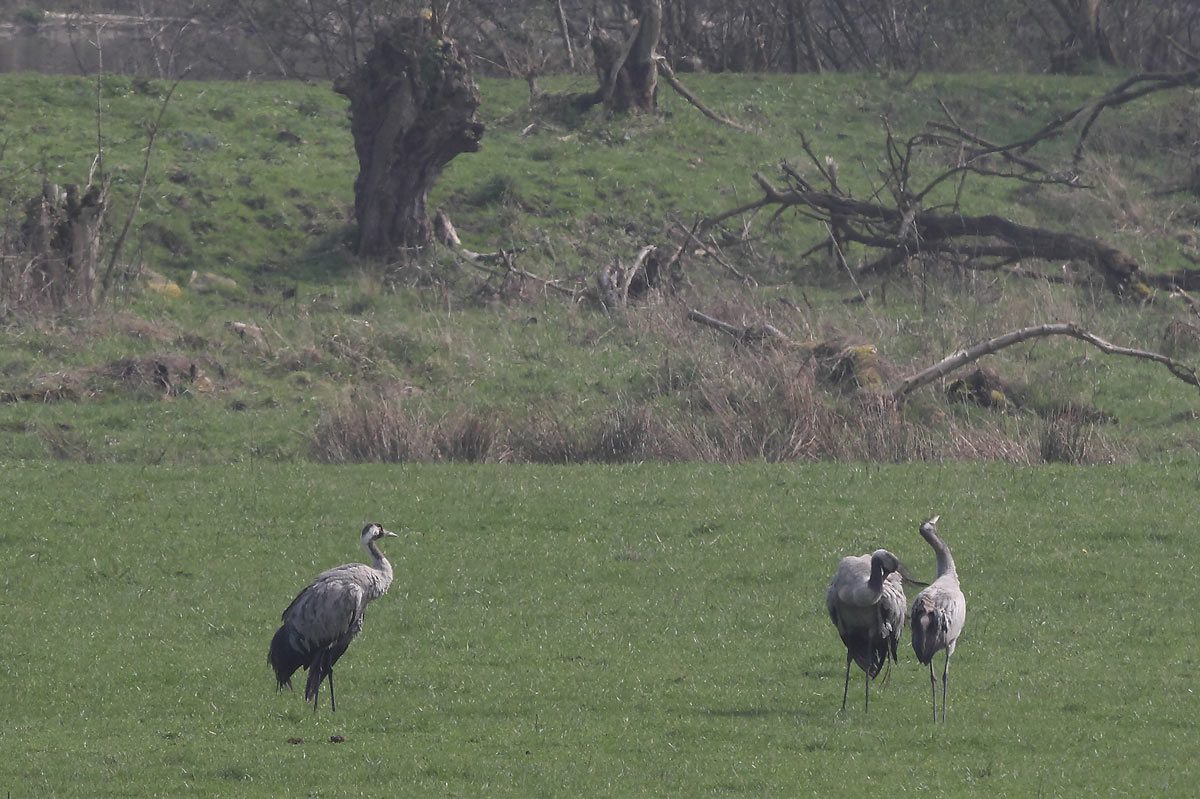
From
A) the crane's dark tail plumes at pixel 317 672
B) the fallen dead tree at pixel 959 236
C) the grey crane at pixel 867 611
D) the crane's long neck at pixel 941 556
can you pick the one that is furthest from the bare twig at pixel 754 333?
the crane's dark tail plumes at pixel 317 672

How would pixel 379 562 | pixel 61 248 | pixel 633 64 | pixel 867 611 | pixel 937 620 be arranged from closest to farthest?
pixel 937 620 < pixel 867 611 < pixel 379 562 < pixel 61 248 < pixel 633 64

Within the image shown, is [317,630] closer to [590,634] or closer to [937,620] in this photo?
[590,634]

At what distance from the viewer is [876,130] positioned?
44.3 metres

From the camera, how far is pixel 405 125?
3397cm

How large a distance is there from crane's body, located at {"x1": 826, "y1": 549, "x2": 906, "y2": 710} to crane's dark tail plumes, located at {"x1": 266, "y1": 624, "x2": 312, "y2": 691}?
380 centimetres

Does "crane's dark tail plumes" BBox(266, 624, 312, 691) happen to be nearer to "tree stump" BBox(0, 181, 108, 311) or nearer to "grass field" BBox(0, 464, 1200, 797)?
"grass field" BBox(0, 464, 1200, 797)

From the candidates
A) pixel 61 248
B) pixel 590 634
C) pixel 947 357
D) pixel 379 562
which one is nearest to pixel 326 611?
pixel 379 562

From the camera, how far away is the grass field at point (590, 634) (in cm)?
1120

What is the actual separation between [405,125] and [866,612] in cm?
2332

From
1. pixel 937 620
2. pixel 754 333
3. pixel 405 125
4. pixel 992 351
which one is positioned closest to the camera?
pixel 937 620

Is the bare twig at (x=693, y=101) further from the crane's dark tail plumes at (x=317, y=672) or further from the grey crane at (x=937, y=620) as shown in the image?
the crane's dark tail plumes at (x=317, y=672)

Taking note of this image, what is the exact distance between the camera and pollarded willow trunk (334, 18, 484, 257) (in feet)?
111

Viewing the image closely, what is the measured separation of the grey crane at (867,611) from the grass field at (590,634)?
43 centimetres

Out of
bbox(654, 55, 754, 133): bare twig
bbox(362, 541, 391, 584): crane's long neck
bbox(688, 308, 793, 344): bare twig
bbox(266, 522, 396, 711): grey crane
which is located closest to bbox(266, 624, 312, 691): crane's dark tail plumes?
bbox(266, 522, 396, 711): grey crane
